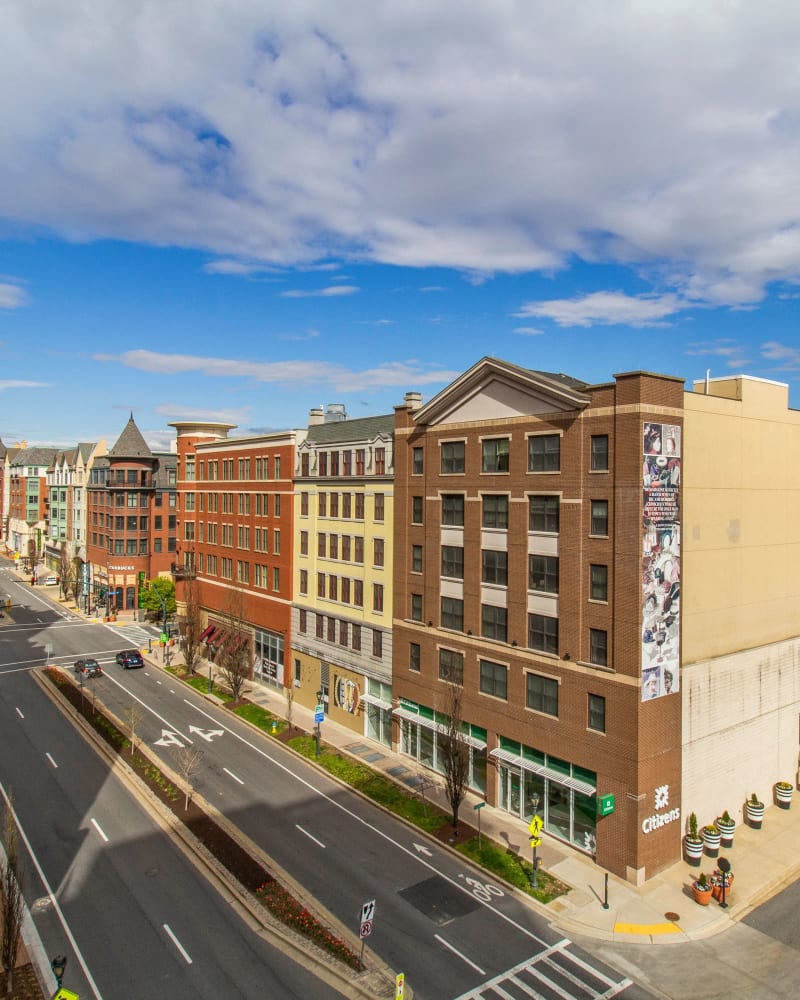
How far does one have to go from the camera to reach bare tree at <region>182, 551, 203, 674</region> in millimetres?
55438

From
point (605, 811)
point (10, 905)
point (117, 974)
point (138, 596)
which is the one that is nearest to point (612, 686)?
point (605, 811)

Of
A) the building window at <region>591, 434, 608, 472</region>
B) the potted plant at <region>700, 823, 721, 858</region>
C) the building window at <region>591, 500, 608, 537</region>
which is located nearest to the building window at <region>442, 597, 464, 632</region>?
the building window at <region>591, 500, 608, 537</region>

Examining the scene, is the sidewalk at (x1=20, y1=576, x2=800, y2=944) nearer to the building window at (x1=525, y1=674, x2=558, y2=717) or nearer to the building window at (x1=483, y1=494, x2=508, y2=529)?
the building window at (x1=525, y1=674, x2=558, y2=717)

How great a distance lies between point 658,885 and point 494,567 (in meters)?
14.6

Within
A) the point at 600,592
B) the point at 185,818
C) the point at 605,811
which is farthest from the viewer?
the point at 185,818

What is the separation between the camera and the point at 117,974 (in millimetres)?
20969

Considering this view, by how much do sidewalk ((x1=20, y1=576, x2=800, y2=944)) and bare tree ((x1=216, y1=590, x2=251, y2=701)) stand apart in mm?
19331

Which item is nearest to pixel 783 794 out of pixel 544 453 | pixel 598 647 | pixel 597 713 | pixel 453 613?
pixel 597 713

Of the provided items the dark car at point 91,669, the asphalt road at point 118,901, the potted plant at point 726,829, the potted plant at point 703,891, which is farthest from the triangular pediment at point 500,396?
the dark car at point 91,669

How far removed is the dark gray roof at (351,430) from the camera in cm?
4228

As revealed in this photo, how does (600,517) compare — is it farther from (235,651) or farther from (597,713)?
(235,651)

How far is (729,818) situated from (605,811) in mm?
7027

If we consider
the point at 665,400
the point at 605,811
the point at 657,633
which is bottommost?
the point at 605,811

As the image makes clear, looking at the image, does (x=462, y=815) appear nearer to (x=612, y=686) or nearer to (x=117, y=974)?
(x=612, y=686)
